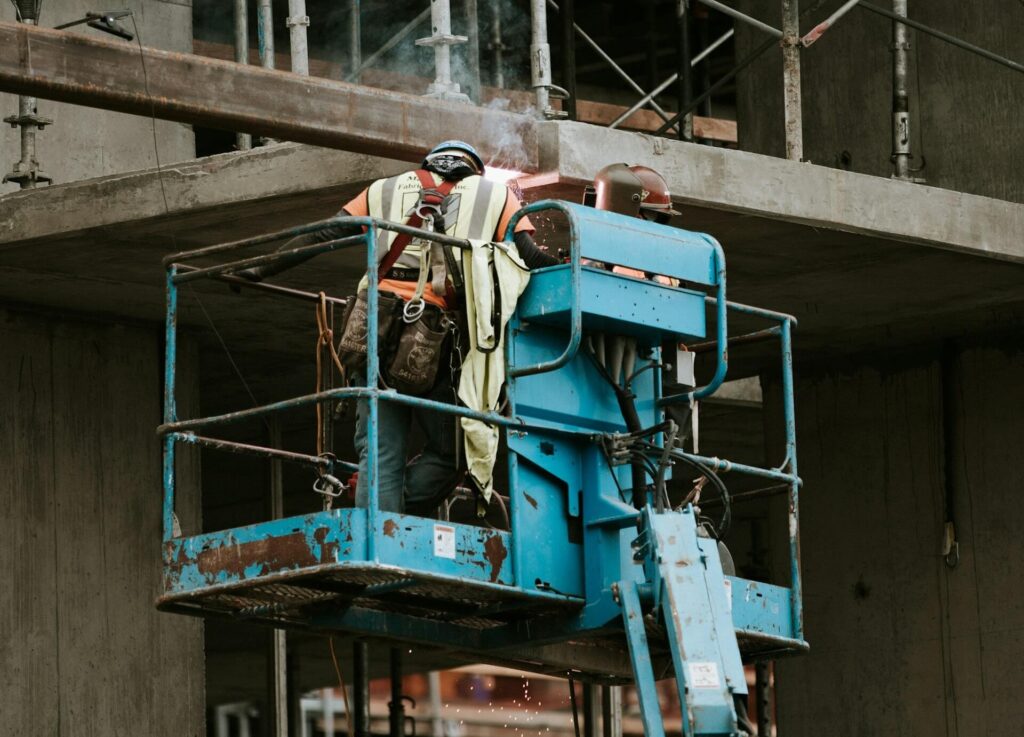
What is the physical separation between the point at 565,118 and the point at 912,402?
15.4 ft

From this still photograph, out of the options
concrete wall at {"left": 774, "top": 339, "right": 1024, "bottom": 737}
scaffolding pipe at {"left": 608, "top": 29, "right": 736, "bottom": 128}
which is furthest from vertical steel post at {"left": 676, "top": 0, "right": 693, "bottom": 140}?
concrete wall at {"left": 774, "top": 339, "right": 1024, "bottom": 737}

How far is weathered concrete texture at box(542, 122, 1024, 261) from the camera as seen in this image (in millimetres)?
11656

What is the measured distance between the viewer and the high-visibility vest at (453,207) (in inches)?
392

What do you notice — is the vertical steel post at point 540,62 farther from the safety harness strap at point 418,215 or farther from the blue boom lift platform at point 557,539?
the safety harness strap at point 418,215

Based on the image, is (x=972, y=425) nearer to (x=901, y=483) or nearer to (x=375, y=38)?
(x=901, y=483)

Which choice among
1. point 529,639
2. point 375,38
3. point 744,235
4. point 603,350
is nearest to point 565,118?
point 744,235

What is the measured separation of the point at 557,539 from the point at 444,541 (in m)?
0.70

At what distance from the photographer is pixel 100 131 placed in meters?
14.0

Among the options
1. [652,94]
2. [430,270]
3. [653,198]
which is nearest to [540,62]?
[653,198]

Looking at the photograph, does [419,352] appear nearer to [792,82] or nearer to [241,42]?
[792,82]

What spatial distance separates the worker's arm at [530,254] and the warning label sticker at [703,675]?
2.05 m

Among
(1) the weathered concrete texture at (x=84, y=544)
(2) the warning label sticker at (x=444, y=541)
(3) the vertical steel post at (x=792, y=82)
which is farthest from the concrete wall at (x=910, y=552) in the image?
Answer: (2) the warning label sticker at (x=444, y=541)

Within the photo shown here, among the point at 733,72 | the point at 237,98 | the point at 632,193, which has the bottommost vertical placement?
the point at 632,193

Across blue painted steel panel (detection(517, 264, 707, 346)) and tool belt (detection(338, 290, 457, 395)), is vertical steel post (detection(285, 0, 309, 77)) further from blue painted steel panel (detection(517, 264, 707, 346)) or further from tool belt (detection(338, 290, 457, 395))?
blue painted steel panel (detection(517, 264, 707, 346))
